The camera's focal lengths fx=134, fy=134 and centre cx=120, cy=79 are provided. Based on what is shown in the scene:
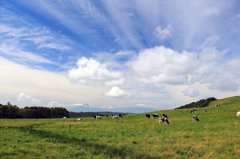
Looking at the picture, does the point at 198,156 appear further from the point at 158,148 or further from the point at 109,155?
the point at 109,155

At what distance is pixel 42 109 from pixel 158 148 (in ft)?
288

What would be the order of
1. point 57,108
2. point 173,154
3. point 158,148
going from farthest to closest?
point 57,108, point 158,148, point 173,154

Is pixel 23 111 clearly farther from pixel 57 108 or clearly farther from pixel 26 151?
pixel 26 151

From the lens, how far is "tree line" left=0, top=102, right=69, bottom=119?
69.1 m

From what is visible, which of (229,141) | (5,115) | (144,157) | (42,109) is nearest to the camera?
(144,157)

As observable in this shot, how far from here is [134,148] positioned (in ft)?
35.4

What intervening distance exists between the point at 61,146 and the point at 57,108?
88.6 meters

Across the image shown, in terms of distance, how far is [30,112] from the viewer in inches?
2931

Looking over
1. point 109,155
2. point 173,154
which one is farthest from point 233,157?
point 109,155

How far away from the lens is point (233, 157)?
916 cm

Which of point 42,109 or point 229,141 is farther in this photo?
point 42,109

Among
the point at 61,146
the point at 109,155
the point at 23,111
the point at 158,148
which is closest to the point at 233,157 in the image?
the point at 158,148

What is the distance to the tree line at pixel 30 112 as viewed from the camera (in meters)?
69.1

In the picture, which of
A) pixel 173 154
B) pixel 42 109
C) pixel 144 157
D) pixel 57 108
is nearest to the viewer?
pixel 144 157
